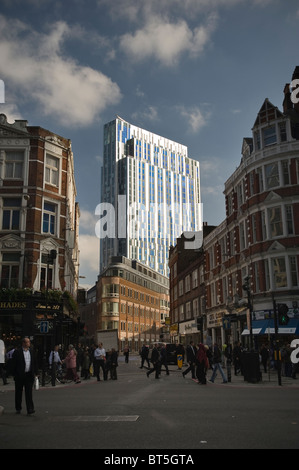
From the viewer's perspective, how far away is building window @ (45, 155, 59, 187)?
32.7 meters

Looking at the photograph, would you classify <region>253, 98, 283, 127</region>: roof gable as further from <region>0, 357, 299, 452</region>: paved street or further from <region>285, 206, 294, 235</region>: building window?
<region>0, 357, 299, 452</region>: paved street

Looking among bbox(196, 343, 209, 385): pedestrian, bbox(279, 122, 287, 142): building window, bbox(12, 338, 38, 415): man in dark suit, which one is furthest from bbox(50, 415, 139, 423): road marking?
bbox(279, 122, 287, 142): building window

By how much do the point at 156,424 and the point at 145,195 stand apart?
16823 cm

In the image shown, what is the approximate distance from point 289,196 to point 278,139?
4.45 meters

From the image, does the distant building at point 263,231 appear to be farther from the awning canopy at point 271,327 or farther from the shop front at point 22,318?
the shop front at point 22,318

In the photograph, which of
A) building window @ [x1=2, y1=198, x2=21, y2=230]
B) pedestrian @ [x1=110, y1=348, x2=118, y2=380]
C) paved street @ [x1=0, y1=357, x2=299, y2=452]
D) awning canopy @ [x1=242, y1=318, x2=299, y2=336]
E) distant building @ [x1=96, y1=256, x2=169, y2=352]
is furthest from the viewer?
distant building @ [x1=96, y1=256, x2=169, y2=352]

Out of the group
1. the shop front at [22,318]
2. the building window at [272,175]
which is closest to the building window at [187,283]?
the building window at [272,175]

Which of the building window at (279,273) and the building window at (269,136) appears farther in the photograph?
the building window at (269,136)

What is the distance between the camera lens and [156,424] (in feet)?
27.7

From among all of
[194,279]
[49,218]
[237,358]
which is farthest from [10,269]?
[194,279]

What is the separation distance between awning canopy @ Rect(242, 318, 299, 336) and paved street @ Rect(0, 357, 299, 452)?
50.7ft

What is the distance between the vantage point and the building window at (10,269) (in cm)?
2967

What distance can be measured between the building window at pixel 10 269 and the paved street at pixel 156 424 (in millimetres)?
17298
